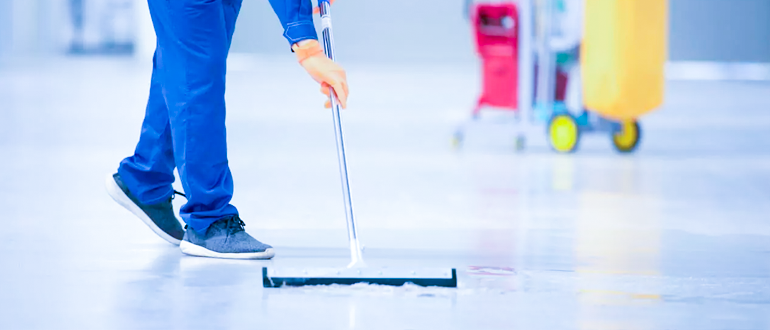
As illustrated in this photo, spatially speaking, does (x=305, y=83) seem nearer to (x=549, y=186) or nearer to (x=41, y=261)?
(x=549, y=186)

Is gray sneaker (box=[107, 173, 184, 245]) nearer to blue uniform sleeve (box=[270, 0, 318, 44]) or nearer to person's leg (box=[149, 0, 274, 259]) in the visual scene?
person's leg (box=[149, 0, 274, 259])

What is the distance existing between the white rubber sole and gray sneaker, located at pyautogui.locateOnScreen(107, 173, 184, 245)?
0.43 feet

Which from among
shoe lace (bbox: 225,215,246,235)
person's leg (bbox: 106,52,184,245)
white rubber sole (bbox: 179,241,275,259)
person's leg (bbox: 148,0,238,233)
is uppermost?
person's leg (bbox: 148,0,238,233)

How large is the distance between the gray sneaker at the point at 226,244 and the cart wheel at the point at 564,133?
2.55m

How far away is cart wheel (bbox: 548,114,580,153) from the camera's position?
4582mm

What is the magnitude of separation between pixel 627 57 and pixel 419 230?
1.59m

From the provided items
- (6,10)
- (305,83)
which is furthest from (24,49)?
(305,83)

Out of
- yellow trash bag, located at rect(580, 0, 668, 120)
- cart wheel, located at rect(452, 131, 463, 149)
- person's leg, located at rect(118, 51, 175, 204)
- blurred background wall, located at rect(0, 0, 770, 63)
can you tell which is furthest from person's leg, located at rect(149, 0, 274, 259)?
blurred background wall, located at rect(0, 0, 770, 63)

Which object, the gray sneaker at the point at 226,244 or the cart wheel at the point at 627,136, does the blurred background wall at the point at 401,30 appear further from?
the gray sneaker at the point at 226,244

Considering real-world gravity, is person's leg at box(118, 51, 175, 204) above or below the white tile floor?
above

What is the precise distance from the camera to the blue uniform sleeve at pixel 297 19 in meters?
2.01

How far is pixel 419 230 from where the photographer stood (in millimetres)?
2660

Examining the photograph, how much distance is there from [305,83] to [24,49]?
694 cm

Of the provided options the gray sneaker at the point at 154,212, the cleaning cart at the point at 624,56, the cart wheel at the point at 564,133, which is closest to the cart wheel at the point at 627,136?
the cart wheel at the point at 564,133
